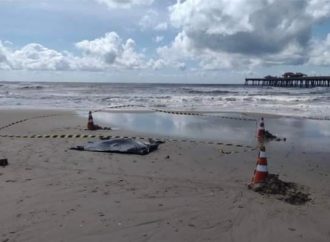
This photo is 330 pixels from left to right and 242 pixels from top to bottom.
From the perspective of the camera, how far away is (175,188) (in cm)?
764

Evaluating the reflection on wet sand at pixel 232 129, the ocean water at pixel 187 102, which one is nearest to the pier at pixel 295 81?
the ocean water at pixel 187 102

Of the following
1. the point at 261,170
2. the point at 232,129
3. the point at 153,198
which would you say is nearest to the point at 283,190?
the point at 261,170

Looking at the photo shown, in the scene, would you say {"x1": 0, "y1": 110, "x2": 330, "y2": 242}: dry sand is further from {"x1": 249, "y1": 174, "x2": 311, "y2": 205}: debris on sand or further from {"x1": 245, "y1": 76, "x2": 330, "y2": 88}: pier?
{"x1": 245, "y1": 76, "x2": 330, "y2": 88}: pier

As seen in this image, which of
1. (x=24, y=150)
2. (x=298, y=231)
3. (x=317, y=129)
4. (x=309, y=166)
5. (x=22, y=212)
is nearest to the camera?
(x=298, y=231)

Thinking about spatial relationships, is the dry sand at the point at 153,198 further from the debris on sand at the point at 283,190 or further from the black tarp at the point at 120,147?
the black tarp at the point at 120,147

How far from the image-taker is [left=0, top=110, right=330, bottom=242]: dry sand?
5570 millimetres

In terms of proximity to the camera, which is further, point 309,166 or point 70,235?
point 309,166

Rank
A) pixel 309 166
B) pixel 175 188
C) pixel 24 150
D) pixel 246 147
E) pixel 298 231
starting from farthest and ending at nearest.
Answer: pixel 246 147, pixel 24 150, pixel 309 166, pixel 175 188, pixel 298 231

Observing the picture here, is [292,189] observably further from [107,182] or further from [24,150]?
[24,150]

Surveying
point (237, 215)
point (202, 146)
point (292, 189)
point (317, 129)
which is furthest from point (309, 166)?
point (317, 129)

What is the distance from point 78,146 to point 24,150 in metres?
1.28

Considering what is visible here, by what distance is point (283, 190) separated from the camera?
7488mm

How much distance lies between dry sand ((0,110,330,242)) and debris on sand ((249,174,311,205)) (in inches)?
6.2

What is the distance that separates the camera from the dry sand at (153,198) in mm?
5570
